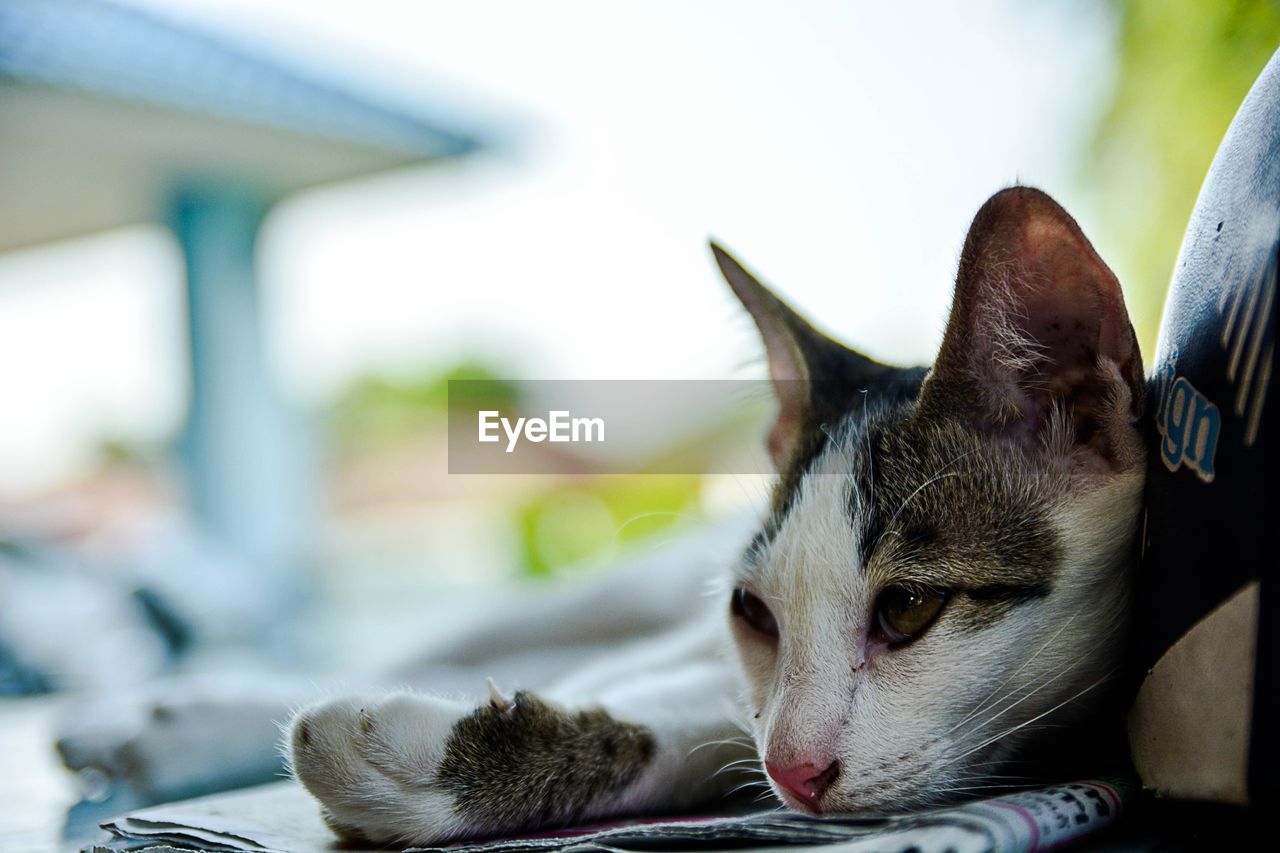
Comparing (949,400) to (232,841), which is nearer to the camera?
(232,841)

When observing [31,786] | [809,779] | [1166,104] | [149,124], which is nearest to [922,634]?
[809,779]

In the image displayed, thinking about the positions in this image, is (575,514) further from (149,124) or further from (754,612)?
(754,612)

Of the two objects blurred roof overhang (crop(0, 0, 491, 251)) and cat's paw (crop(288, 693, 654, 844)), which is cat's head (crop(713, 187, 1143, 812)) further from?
blurred roof overhang (crop(0, 0, 491, 251))

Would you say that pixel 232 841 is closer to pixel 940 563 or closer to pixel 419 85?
pixel 940 563

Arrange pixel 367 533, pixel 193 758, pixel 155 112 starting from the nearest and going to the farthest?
pixel 193 758 < pixel 155 112 < pixel 367 533

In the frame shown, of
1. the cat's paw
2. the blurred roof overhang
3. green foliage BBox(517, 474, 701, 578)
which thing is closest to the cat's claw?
the cat's paw

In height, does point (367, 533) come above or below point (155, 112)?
below

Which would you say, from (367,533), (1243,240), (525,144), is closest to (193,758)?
(1243,240)
